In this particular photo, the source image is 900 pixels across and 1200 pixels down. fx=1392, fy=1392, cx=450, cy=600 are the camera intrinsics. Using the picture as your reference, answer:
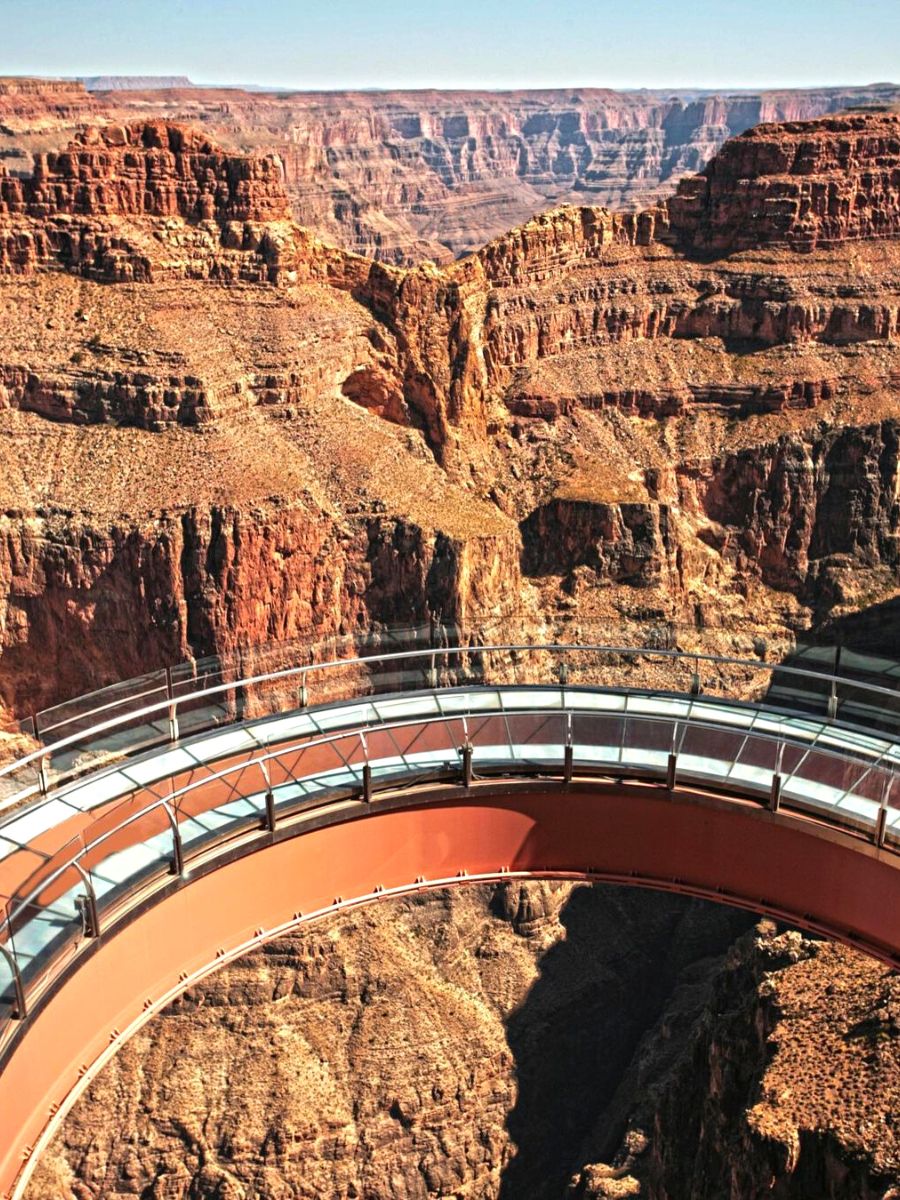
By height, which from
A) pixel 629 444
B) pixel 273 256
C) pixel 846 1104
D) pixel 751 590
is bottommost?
pixel 846 1104

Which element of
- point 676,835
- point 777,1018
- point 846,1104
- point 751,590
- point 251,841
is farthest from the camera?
point 751,590

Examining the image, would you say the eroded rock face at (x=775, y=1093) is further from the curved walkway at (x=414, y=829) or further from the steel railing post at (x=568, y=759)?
the steel railing post at (x=568, y=759)

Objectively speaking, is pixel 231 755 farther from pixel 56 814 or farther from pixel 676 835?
pixel 676 835

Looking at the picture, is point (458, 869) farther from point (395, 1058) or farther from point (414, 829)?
point (395, 1058)

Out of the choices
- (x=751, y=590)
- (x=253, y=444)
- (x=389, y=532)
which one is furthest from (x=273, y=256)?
(x=751, y=590)

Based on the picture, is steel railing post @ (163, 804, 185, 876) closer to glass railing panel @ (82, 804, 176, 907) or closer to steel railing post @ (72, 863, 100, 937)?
glass railing panel @ (82, 804, 176, 907)

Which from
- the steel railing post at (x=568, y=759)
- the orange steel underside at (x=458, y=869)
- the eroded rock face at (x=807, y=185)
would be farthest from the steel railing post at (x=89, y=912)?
the eroded rock face at (x=807, y=185)

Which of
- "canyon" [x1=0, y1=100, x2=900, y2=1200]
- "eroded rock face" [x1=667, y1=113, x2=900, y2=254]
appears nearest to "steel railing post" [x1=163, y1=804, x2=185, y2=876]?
"canyon" [x1=0, y1=100, x2=900, y2=1200]
